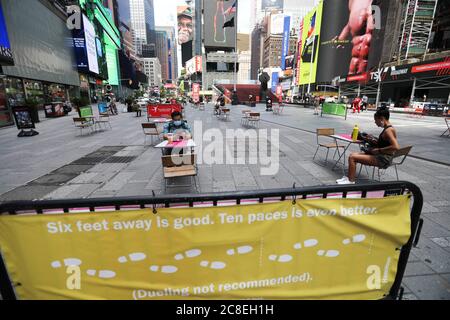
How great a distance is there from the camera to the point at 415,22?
1318 inches

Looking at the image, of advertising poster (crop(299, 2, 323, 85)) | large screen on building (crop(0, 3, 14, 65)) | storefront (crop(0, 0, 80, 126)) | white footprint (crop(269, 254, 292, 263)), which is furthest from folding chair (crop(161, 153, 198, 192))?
advertising poster (crop(299, 2, 323, 85))

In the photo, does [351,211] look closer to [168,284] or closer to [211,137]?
[168,284]

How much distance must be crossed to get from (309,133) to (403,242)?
1098cm

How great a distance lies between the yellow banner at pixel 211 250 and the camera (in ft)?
5.83

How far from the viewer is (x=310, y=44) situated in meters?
60.2

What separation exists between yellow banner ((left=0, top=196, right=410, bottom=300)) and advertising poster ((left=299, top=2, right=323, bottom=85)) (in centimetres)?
6516

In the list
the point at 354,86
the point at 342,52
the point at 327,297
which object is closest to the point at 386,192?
the point at 327,297

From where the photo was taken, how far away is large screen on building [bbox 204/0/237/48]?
3716 inches

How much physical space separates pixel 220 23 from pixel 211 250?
109 meters

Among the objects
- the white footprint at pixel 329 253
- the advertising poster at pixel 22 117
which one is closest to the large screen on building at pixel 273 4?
the advertising poster at pixel 22 117

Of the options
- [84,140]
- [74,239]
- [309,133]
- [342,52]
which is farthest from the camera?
[342,52]

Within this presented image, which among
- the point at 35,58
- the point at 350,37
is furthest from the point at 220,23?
the point at 35,58

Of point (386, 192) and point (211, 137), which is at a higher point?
point (386, 192)

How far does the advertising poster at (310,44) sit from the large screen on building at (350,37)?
1553 mm
